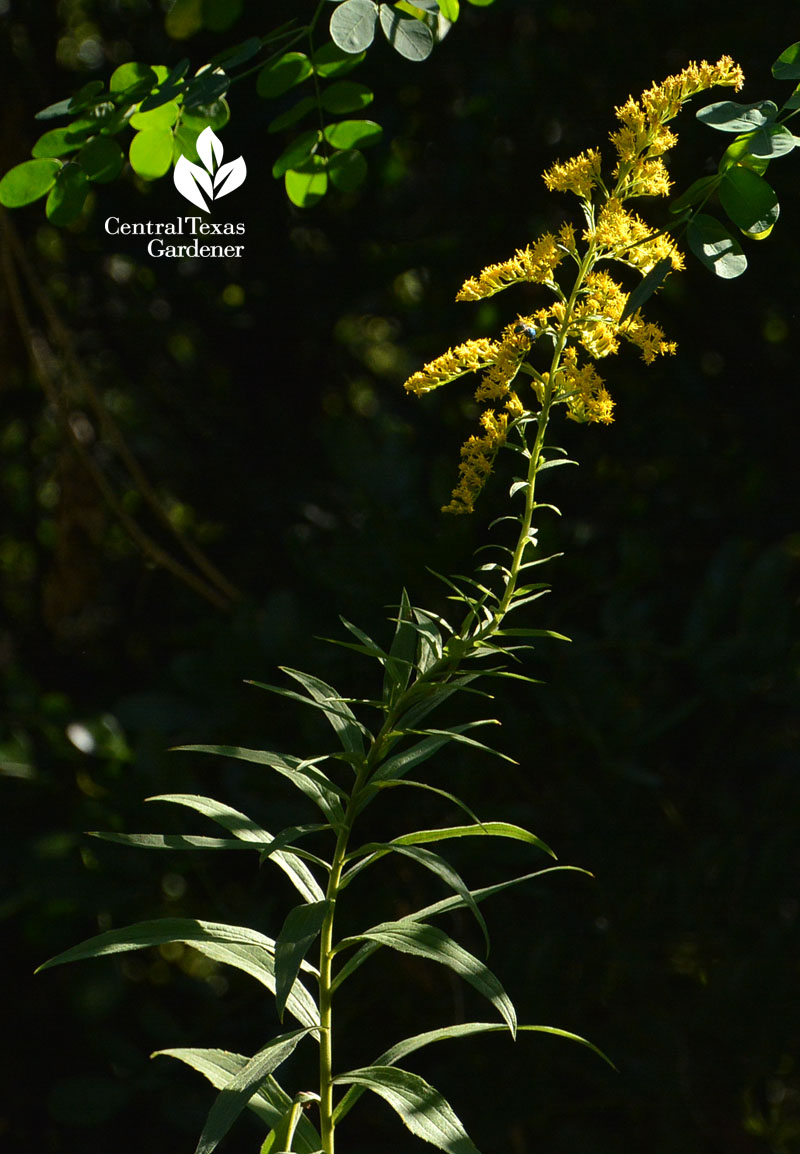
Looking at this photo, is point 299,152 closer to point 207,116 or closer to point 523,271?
point 207,116

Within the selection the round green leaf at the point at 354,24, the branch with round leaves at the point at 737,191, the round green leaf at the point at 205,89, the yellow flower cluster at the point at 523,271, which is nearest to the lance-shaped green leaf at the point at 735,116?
the branch with round leaves at the point at 737,191

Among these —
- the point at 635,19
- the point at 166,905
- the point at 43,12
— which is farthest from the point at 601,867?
the point at 43,12

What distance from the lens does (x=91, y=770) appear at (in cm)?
155

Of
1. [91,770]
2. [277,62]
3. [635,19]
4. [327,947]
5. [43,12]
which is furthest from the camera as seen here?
[43,12]

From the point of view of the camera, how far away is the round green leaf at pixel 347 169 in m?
0.93

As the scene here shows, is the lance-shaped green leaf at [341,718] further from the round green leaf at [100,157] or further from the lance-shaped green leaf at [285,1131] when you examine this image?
the round green leaf at [100,157]

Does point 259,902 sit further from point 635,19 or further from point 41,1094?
point 635,19

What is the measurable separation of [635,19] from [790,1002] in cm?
143

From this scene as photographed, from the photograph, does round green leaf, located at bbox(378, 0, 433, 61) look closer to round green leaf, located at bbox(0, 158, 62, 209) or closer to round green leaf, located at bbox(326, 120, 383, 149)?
round green leaf, located at bbox(326, 120, 383, 149)

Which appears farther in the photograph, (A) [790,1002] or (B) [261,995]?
(B) [261,995]

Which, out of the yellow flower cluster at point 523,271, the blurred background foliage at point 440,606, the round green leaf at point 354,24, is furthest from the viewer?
the blurred background foliage at point 440,606

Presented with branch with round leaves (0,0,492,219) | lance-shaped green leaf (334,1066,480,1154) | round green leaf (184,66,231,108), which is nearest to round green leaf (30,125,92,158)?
branch with round leaves (0,0,492,219)

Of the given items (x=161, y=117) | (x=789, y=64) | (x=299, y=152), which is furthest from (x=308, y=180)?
(x=789, y=64)

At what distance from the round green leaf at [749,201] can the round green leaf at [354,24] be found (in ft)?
0.90
